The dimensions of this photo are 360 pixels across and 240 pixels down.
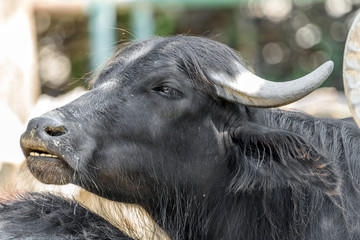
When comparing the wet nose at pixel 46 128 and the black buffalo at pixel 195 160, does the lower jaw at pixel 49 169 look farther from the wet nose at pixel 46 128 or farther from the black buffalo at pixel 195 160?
the wet nose at pixel 46 128

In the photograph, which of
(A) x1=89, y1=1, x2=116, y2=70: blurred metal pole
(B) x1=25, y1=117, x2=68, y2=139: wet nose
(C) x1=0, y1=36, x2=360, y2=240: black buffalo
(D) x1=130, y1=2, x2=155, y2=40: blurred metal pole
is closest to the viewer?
(B) x1=25, y1=117, x2=68, y2=139: wet nose

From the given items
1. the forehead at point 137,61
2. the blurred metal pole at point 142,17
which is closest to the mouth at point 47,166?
Result: the forehead at point 137,61

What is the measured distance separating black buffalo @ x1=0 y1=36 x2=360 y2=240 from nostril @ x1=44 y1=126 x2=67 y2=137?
49 millimetres

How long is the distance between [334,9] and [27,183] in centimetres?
1513

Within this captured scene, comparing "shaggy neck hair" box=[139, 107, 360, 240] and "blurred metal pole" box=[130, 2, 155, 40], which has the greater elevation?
"shaggy neck hair" box=[139, 107, 360, 240]

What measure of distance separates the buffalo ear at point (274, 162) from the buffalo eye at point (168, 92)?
1.56ft

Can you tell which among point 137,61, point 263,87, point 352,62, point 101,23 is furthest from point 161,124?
point 101,23

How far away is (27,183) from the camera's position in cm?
462

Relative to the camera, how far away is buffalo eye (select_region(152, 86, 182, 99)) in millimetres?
4312

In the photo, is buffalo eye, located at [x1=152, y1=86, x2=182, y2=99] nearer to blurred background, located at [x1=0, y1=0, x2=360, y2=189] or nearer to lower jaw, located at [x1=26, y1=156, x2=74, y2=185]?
lower jaw, located at [x1=26, y1=156, x2=74, y2=185]

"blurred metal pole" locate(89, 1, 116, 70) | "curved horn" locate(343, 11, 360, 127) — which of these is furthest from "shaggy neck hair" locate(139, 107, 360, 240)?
"blurred metal pole" locate(89, 1, 116, 70)

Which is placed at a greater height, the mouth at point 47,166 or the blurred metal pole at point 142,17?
the mouth at point 47,166

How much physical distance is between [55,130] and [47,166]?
0.22 meters

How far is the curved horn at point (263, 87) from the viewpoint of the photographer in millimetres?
3988
